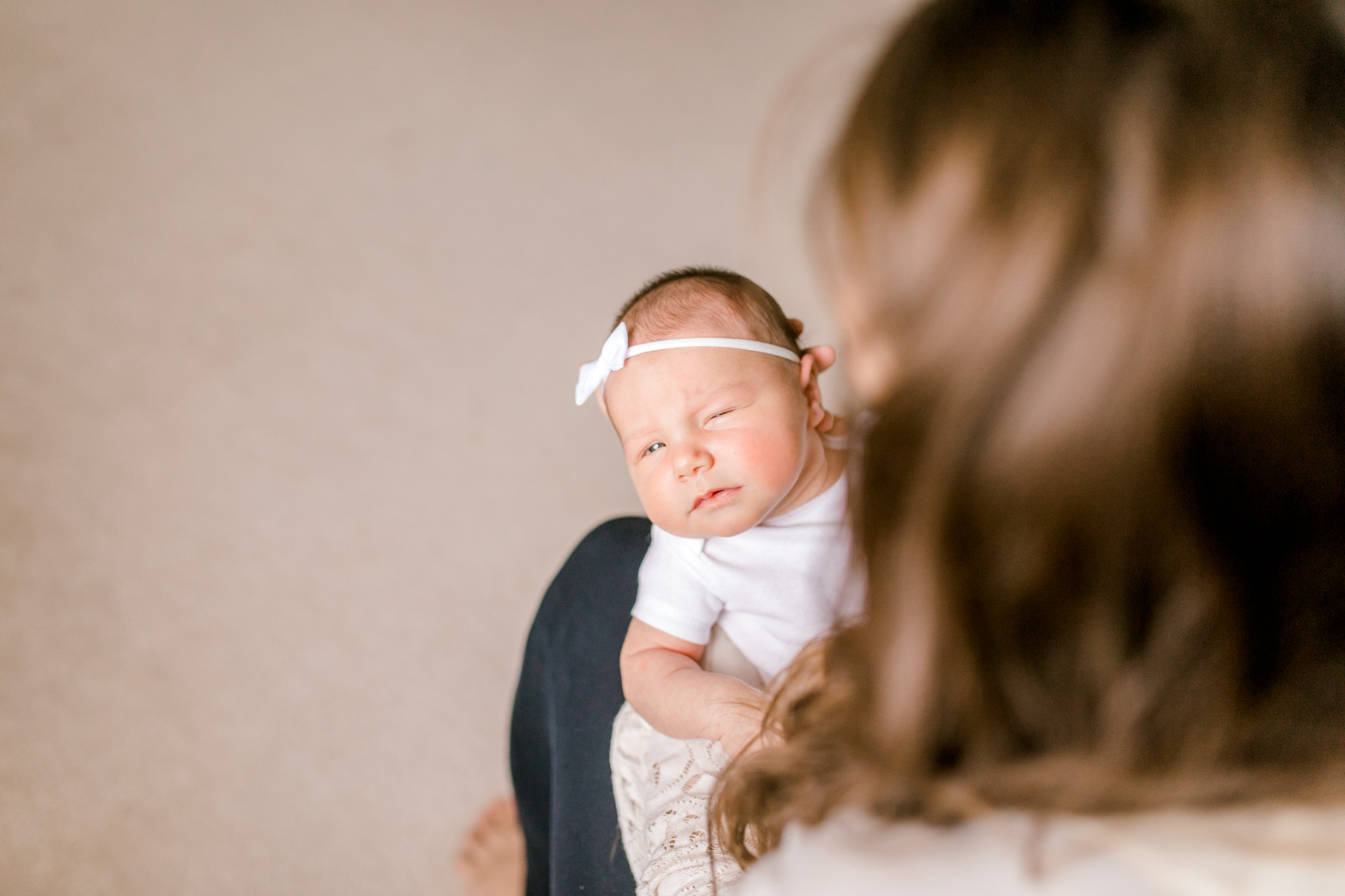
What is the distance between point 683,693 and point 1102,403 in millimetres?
526

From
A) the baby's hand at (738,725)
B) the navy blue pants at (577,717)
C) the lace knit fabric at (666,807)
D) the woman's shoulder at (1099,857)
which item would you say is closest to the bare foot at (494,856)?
the navy blue pants at (577,717)

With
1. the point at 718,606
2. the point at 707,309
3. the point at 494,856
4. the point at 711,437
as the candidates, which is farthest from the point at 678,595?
the point at 494,856

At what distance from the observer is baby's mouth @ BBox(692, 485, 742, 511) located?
2.53 feet

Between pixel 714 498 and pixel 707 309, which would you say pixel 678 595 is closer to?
pixel 714 498

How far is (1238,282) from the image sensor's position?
32 centimetres

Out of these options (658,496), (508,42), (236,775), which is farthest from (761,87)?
(236,775)

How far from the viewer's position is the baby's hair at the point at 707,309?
2.70 ft

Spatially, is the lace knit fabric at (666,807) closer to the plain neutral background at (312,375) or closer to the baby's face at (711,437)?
the baby's face at (711,437)

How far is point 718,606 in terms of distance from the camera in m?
0.87

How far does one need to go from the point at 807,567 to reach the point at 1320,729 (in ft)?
1.67

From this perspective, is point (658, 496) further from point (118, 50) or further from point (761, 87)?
point (118, 50)

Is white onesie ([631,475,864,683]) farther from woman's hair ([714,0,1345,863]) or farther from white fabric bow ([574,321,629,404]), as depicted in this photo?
woman's hair ([714,0,1345,863])

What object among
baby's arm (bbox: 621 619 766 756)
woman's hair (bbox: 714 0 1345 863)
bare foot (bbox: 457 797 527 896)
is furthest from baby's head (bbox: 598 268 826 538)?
bare foot (bbox: 457 797 527 896)

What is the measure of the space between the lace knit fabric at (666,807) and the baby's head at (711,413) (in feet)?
0.69
